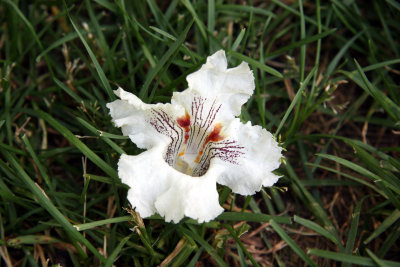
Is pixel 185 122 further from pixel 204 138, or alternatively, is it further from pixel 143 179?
pixel 143 179

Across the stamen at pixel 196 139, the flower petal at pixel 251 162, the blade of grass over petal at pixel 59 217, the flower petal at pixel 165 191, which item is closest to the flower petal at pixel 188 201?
the flower petal at pixel 165 191

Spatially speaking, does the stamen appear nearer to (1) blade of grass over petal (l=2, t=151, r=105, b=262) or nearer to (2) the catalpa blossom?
(2) the catalpa blossom

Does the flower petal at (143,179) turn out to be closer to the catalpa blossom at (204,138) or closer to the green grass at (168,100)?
the catalpa blossom at (204,138)

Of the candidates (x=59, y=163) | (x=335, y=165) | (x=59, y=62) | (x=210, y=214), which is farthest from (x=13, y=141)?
(x=335, y=165)

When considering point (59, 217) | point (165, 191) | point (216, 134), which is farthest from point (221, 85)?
point (59, 217)

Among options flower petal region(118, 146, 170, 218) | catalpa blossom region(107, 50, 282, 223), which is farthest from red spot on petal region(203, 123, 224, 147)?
flower petal region(118, 146, 170, 218)

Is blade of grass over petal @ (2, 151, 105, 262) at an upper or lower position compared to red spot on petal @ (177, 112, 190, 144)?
lower
